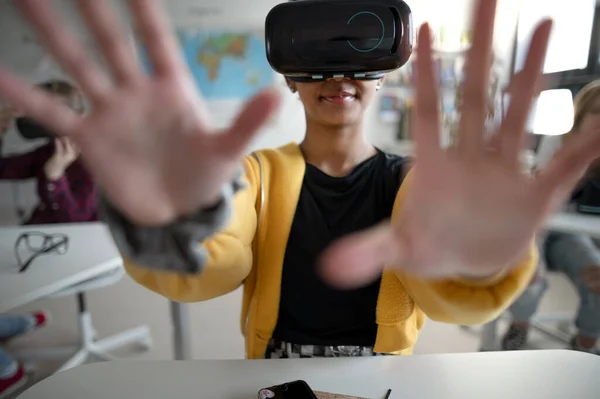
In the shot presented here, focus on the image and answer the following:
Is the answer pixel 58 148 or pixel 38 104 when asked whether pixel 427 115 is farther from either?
pixel 58 148

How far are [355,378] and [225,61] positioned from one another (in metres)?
2.56

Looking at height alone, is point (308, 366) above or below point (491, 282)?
below

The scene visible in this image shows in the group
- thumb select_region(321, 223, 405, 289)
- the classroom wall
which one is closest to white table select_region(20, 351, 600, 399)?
thumb select_region(321, 223, 405, 289)

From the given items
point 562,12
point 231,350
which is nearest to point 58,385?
point 231,350

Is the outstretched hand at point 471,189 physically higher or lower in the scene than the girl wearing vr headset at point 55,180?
higher

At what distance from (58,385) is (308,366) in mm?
314

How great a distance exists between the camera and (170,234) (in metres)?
0.35

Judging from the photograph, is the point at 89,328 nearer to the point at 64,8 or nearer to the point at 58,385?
the point at 58,385

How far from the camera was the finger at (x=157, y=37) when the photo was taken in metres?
0.29

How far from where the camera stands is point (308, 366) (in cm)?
54

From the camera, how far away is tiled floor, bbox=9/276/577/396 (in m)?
1.59

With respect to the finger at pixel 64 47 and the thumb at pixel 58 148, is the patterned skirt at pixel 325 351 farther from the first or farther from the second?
the thumb at pixel 58 148

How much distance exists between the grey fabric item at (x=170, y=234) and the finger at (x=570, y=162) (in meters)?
0.25

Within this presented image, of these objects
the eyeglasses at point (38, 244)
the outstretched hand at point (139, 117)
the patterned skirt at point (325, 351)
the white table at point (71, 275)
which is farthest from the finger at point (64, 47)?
the eyeglasses at point (38, 244)
